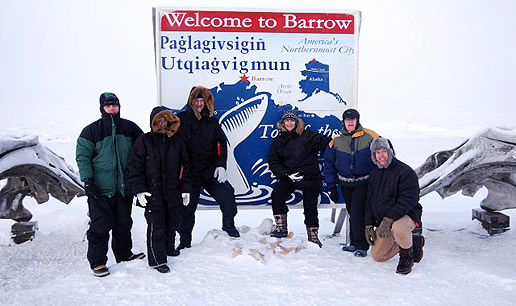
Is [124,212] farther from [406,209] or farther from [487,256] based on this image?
[487,256]

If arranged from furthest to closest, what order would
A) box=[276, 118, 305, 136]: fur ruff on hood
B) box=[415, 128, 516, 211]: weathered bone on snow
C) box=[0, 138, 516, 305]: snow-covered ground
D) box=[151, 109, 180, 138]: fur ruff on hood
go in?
box=[415, 128, 516, 211]: weathered bone on snow → box=[276, 118, 305, 136]: fur ruff on hood → box=[151, 109, 180, 138]: fur ruff on hood → box=[0, 138, 516, 305]: snow-covered ground

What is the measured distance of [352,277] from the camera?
4258mm

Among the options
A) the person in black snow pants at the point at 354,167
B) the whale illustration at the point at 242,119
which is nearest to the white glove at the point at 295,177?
the person in black snow pants at the point at 354,167

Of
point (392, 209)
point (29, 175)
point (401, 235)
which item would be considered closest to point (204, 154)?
point (392, 209)

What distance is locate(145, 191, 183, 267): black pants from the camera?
437 centimetres

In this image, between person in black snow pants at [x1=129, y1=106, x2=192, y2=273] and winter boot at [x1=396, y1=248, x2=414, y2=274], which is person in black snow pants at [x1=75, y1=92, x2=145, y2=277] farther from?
winter boot at [x1=396, y1=248, x2=414, y2=274]

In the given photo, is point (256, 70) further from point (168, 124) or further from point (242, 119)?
point (168, 124)

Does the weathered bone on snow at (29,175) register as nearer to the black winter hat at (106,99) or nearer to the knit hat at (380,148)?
the black winter hat at (106,99)

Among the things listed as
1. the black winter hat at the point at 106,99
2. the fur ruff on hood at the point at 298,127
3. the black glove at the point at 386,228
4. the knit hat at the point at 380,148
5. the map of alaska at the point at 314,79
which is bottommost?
the black glove at the point at 386,228

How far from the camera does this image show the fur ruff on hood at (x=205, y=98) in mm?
5250

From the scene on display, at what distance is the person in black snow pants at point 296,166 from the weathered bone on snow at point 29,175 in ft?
9.64

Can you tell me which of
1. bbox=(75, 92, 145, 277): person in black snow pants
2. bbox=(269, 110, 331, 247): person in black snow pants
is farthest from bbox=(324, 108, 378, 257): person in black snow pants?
bbox=(75, 92, 145, 277): person in black snow pants

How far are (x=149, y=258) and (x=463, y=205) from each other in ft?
23.4

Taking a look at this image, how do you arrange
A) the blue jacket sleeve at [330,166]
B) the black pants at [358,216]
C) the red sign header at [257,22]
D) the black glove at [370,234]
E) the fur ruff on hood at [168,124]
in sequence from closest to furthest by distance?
the fur ruff on hood at [168,124] < the black glove at [370,234] < the black pants at [358,216] < the blue jacket sleeve at [330,166] < the red sign header at [257,22]
